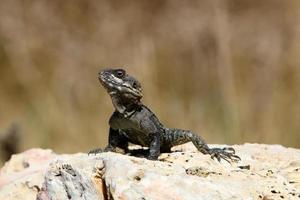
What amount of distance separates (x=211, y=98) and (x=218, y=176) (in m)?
3.38

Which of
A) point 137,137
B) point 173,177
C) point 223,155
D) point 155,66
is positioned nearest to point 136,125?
point 137,137

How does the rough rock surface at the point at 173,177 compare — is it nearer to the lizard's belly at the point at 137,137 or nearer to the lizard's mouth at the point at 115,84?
the lizard's belly at the point at 137,137

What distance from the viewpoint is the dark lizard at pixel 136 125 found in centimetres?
362

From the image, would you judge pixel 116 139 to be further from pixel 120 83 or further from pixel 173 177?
pixel 173 177

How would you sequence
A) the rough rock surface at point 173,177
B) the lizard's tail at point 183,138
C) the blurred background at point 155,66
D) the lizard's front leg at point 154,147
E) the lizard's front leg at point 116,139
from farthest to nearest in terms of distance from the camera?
1. the blurred background at point 155,66
2. the lizard's front leg at point 116,139
3. the lizard's tail at point 183,138
4. the lizard's front leg at point 154,147
5. the rough rock surface at point 173,177

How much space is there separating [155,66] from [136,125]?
319cm

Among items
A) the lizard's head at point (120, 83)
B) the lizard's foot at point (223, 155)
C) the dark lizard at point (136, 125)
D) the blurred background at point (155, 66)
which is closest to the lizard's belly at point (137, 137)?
the dark lizard at point (136, 125)

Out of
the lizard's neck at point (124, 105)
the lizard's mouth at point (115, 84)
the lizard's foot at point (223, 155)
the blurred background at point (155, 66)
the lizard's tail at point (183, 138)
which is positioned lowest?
the lizard's foot at point (223, 155)

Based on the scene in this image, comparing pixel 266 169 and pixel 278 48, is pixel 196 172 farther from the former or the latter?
pixel 278 48

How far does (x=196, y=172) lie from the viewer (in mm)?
3281

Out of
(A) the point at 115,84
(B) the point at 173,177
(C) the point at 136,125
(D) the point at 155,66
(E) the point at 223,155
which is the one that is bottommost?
(B) the point at 173,177

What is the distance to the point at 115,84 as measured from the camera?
364 centimetres

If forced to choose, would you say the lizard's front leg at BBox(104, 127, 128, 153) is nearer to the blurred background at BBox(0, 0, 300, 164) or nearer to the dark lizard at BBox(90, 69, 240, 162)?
the dark lizard at BBox(90, 69, 240, 162)

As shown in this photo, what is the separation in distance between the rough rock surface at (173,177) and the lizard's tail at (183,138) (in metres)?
0.04
